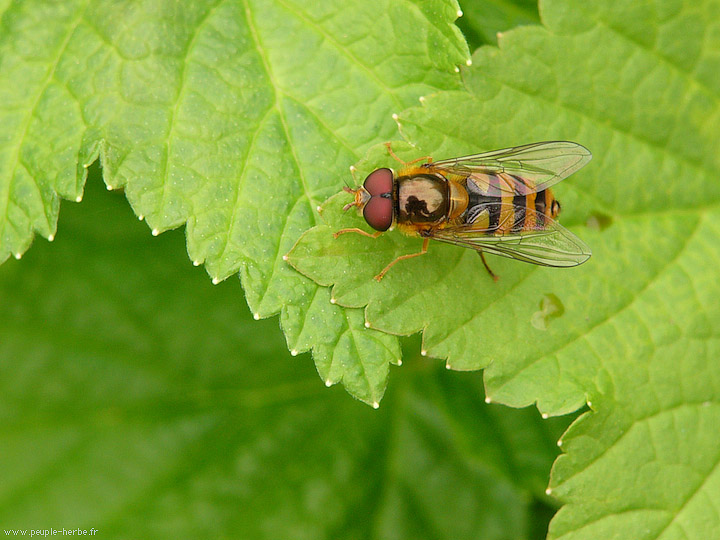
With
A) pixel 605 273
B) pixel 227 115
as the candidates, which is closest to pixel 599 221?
pixel 605 273

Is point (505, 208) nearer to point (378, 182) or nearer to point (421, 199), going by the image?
point (421, 199)

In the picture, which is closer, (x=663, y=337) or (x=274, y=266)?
(x=274, y=266)

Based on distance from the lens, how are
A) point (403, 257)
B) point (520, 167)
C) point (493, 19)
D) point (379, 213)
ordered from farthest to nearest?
point (493, 19), point (520, 167), point (403, 257), point (379, 213)

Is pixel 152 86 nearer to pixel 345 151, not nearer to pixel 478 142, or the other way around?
pixel 345 151

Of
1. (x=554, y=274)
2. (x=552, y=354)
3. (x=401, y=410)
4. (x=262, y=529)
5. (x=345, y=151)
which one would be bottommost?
(x=262, y=529)

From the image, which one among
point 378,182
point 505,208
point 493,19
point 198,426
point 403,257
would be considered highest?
point 493,19

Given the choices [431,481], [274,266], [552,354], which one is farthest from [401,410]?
[274,266]
